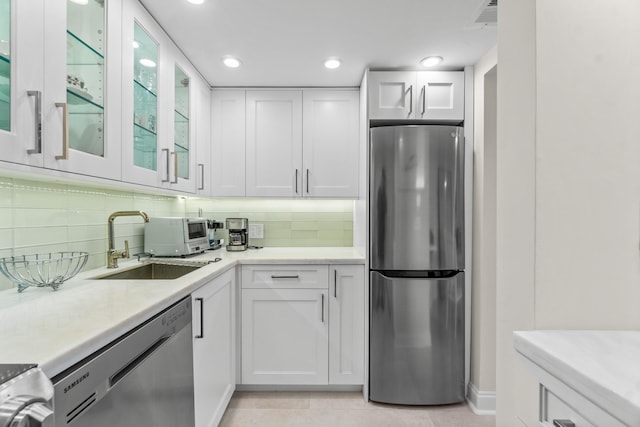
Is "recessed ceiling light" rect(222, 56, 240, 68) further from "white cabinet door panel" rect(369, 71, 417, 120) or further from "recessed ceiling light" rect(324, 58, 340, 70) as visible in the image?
"white cabinet door panel" rect(369, 71, 417, 120)

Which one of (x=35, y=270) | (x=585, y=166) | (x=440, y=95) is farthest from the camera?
(x=440, y=95)

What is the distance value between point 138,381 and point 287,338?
1.39 m

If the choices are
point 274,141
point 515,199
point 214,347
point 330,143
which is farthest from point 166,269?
point 515,199

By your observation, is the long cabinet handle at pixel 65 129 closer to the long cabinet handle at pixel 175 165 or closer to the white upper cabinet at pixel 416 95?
the long cabinet handle at pixel 175 165

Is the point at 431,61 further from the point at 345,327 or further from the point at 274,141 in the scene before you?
the point at 345,327

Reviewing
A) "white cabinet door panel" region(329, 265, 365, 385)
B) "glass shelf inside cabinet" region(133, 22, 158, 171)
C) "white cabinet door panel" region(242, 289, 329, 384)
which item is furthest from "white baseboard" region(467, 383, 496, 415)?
"glass shelf inside cabinet" region(133, 22, 158, 171)

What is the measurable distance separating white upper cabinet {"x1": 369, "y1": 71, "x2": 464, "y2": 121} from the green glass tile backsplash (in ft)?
3.15

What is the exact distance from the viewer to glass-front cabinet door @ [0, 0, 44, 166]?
3.34 ft

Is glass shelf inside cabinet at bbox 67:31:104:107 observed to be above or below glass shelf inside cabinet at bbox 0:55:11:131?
above

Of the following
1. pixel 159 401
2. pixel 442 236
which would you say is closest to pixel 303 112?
pixel 442 236

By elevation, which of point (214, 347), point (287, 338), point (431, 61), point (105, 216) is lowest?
point (287, 338)

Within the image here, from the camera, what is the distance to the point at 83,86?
53.8 inches

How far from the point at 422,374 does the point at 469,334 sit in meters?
0.41

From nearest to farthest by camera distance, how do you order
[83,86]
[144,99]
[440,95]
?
[83,86] → [144,99] → [440,95]
